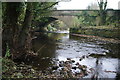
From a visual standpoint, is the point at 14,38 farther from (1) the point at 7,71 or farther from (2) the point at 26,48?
(1) the point at 7,71

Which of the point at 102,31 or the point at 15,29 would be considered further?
the point at 102,31

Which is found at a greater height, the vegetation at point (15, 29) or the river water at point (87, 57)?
the vegetation at point (15, 29)

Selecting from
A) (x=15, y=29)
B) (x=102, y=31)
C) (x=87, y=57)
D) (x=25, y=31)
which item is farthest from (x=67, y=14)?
(x=15, y=29)

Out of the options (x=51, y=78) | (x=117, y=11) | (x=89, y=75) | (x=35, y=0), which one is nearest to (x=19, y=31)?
(x=35, y=0)

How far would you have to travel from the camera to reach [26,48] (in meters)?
8.18

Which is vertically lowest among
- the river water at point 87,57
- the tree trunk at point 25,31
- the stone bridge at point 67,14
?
the river water at point 87,57

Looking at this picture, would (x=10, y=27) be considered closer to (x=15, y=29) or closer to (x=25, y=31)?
(x=15, y=29)

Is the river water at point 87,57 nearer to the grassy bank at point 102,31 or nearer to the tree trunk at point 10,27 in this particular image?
the tree trunk at point 10,27

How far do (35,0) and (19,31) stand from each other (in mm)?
2146

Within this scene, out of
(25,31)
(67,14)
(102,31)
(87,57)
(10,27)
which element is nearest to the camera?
(10,27)

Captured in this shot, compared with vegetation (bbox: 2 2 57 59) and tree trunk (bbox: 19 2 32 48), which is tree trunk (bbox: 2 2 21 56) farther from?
tree trunk (bbox: 19 2 32 48)

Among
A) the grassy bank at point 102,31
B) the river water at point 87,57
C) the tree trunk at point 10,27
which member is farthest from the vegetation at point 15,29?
the grassy bank at point 102,31

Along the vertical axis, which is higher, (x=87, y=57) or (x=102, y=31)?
(x=102, y=31)

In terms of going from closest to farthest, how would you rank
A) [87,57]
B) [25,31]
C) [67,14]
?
1. [25,31]
2. [87,57]
3. [67,14]
